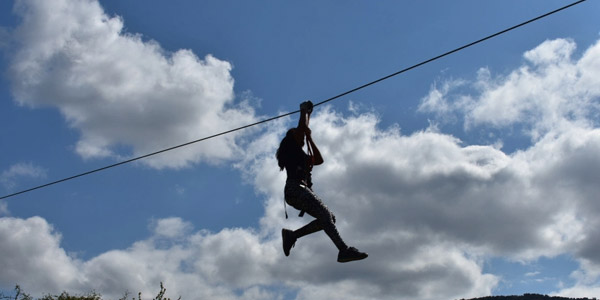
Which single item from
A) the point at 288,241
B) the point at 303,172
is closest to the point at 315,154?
the point at 303,172

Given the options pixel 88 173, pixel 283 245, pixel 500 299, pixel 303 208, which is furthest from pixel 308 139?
pixel 500 299

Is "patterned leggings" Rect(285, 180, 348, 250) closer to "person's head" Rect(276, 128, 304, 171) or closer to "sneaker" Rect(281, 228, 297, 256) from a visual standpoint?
"person's head" Rect(276, 128, 304, 171)

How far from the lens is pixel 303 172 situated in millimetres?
8820

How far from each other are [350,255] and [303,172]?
1.40m

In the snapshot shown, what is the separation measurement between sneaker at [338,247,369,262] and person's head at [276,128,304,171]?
1.56 m

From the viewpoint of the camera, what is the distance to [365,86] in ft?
31.4

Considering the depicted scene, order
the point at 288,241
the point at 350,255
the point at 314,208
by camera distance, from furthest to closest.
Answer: the point at 288,241, the point at 314,208, the point at 350,255

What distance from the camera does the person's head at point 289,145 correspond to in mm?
8630

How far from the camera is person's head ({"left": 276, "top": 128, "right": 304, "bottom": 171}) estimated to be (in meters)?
8.63

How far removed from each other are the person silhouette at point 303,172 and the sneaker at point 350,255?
257 millimetres

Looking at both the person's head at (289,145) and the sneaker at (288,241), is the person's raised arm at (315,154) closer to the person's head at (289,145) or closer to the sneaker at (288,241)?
the person's head at (289,145)

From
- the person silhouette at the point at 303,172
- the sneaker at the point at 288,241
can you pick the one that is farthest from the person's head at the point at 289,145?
the sneaker at the point at 288,241

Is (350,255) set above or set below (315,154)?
below

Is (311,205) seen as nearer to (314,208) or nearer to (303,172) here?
(314,208)
